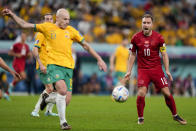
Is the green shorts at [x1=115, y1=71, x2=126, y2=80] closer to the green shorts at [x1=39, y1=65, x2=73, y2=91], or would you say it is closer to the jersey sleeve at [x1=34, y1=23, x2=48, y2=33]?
the green shorts at [x1=39, y1=65, x2=73, y2=91]

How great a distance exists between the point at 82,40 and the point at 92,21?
18692mm

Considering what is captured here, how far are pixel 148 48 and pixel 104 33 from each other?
17878 mm

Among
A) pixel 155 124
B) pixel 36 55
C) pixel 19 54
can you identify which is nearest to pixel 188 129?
pixel 155 124

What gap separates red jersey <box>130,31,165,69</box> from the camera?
9986 mm

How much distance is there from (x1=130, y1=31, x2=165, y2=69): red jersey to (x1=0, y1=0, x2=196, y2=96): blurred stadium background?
1519cm

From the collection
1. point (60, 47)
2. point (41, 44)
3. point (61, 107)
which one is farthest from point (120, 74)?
point (61, 107)

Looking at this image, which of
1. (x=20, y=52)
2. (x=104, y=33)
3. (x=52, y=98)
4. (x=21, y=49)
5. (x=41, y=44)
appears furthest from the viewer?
(x=104, y=33)

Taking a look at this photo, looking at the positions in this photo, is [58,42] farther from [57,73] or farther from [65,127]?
[65,127]

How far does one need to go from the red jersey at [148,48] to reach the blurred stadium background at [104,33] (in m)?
15.2

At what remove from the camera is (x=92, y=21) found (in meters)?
27.6

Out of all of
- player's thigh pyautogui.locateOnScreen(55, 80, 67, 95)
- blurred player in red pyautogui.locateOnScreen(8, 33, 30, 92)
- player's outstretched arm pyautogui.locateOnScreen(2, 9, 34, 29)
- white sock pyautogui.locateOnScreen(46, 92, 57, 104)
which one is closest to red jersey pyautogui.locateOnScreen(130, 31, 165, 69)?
white sock pyautogui.locateOnScreen(46, 92, 57, 104)

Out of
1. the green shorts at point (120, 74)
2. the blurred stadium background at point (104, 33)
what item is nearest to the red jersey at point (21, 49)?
the green shorts at point (120, 74)

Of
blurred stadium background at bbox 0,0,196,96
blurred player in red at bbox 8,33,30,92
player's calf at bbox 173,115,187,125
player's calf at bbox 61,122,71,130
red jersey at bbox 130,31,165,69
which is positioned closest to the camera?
player's calf at bbox 61,122,71,130

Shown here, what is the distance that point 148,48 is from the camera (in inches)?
394
